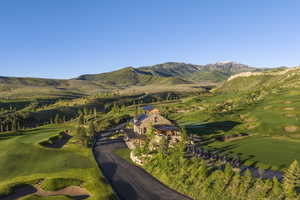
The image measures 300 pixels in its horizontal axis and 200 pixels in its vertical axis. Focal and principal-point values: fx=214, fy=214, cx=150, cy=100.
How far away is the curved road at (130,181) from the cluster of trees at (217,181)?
2.03m

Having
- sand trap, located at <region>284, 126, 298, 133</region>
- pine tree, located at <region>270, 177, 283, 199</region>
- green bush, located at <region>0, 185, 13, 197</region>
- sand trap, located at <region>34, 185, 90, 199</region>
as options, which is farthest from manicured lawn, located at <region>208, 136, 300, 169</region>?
green bush, located at <region>0, 185, 13, 197</region>

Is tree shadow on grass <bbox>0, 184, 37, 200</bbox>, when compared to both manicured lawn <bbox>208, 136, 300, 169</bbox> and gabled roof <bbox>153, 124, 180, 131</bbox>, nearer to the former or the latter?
gabled roof <bbox>153, 124, 180, 131</bbox>

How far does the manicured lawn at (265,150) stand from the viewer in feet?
167

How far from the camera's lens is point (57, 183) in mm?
46719

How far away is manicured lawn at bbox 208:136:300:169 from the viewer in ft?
167

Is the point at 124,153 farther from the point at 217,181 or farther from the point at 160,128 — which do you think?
the point at 217,181

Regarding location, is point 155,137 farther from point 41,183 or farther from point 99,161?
point 41,183

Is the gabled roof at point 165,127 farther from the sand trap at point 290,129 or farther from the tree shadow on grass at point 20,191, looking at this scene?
the tree shadow on grass at point 20,191

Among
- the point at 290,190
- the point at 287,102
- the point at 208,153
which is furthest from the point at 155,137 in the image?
the point at 287,102

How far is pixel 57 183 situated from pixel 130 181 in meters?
15.9

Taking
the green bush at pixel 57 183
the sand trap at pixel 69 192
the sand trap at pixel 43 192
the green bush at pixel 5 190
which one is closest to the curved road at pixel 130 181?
the sand trap at pixel 69 192

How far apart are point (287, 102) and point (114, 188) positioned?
98.3 meters

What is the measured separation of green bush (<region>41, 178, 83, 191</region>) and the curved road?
7824mm

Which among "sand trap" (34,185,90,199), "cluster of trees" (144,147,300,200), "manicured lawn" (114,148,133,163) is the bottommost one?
"manicured lawn" (114,148,133,163)
